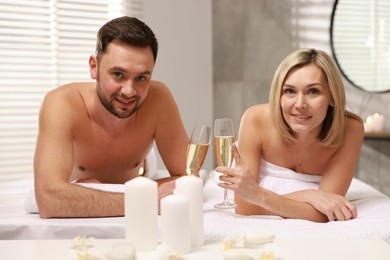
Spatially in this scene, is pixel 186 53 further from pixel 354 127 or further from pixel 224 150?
pixel 224 150

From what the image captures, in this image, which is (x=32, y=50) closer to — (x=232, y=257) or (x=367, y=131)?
(x=367, y=131)

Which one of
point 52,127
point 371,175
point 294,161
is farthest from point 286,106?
point 371,175

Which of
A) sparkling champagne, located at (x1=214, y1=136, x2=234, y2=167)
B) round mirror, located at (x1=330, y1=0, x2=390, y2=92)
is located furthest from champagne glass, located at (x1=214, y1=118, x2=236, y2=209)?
round mirror, located at (x1=330, y1=0, x2=390, y2=92)

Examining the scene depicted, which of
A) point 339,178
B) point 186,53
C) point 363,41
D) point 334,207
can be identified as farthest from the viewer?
point 186,53

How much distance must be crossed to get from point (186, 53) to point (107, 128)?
5.53ft

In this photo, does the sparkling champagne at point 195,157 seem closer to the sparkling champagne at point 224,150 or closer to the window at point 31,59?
the sparkling champagne at point 224,150

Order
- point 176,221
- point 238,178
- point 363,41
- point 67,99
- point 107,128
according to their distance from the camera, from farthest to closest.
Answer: point 363,41 < point 107,128 < point 67,99 < point 238,178 < point 176,221

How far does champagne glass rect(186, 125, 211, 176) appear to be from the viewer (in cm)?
117

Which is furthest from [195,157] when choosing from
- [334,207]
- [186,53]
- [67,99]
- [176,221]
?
[186,53]

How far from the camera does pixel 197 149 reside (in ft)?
3.85

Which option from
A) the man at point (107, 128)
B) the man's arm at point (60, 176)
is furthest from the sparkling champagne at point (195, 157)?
the man's arm at point (60, 176)

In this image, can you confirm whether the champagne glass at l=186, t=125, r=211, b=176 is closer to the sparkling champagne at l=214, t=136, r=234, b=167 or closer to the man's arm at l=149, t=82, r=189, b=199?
the sparkling champagne at l=214, t=136, r=234, b=167

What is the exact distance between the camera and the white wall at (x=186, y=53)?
11.1 feet

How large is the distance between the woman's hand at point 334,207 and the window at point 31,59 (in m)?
2.19
